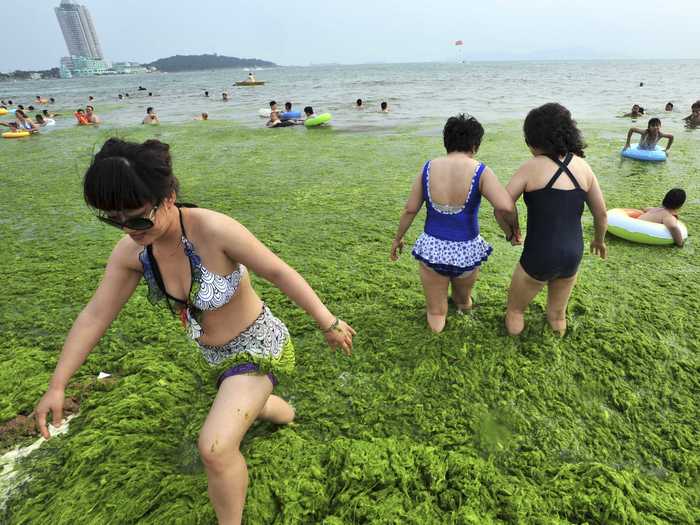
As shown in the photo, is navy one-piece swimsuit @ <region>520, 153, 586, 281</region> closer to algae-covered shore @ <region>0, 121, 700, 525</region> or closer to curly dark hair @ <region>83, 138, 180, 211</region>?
algae-covered shore @ <region>0, 121, 700, 525</region>

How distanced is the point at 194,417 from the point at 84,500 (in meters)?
0.71

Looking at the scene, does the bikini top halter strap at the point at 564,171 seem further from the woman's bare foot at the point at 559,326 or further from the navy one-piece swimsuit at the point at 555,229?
the woman's bare foot at the point at 559,326

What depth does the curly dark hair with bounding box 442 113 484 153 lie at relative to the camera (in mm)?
2773

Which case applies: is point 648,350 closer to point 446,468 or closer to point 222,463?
point 446,468

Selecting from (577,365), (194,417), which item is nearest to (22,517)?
(194,417)

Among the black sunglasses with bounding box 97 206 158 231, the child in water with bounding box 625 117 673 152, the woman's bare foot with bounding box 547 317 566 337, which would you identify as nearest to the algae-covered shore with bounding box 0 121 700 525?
the woman's bare foot with bounding box 547 317 566 337

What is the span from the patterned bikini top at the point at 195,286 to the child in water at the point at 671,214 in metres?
5.11

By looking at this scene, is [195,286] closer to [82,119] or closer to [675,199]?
[675,199]

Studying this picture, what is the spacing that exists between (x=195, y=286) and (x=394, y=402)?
165 centimetres

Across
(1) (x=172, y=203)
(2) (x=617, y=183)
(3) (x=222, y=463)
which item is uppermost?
(1) (x=172, y=203)

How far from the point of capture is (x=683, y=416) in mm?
2539

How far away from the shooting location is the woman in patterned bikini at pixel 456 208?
2773 mm

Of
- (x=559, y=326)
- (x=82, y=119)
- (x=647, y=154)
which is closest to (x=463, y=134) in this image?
(x=559, y=326)

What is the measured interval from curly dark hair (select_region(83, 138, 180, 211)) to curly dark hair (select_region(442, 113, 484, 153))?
198 centimetres
